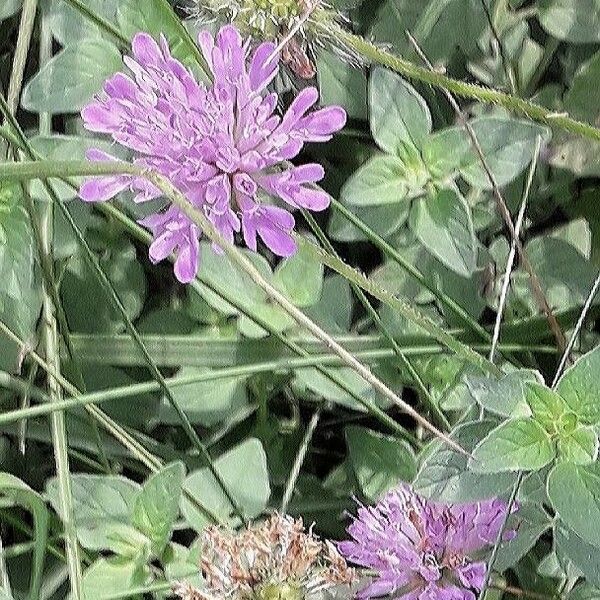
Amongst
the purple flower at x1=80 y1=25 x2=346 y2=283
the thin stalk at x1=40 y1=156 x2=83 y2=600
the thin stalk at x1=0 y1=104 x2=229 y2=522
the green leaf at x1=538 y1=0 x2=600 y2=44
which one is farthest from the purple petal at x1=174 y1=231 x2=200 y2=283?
the green leaf at x1=538 y1=0 x2=600 y2=44

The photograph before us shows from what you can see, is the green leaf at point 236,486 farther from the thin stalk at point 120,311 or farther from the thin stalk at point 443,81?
the thin stalk at point 443,81

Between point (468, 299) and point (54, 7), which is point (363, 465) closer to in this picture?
point (468, 299)

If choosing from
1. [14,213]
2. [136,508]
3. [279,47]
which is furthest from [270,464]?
[279,47]

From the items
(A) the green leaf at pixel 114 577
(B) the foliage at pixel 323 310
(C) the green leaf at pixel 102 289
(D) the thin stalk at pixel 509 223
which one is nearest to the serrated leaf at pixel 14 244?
(B) the foliage at pixel 323 310

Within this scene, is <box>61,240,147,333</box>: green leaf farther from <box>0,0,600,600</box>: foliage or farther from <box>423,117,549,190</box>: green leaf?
<box>423,117,549,190</box>: green leaf

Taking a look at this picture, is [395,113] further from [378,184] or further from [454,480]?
[454,480]

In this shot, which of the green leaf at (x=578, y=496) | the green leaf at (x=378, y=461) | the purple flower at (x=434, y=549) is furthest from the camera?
the green leaf at (x=378, y=461)
